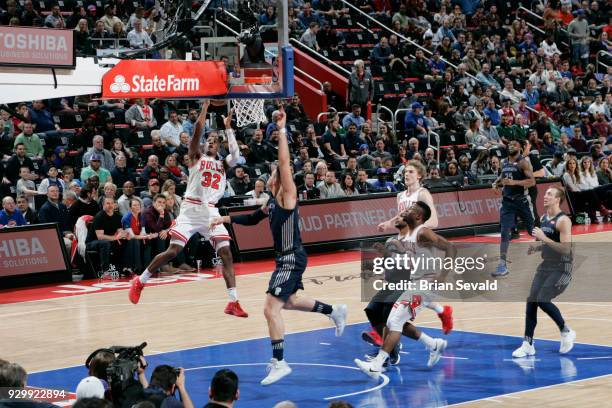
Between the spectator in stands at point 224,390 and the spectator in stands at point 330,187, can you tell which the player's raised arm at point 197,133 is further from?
the spectator in stands at point 330,187

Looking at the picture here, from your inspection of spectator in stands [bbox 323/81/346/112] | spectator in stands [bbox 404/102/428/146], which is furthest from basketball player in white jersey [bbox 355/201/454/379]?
spectator in stands [bbox 323/81/346/112]

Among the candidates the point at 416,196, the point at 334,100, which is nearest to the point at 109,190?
Result: the point at 416,196

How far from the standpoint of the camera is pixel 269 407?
1024cm

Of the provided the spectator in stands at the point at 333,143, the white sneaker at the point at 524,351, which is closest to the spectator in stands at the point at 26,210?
the spectator in stands at the point at 333,143

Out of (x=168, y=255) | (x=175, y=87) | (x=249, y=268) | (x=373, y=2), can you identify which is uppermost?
(x=373, y=2)

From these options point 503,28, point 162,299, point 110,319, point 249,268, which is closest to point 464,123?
point 503,28

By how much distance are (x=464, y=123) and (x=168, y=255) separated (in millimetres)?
16785

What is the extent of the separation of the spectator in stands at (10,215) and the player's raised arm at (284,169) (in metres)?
9.02

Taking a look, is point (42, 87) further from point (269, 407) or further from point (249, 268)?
point (249, 268)

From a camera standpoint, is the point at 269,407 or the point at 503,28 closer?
the point at 269,407

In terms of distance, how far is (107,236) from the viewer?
1909 centimetres

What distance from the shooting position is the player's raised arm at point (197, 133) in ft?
41.5

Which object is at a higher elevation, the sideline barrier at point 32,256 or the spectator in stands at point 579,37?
the spectator in stands at point 579,37

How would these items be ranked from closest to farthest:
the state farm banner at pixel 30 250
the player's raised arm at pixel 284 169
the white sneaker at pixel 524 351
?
1. the player's raised arm at pixel 284 169
2. the white sneaker at pixel 524 351
3. the state farm banner at pixel 30 250
